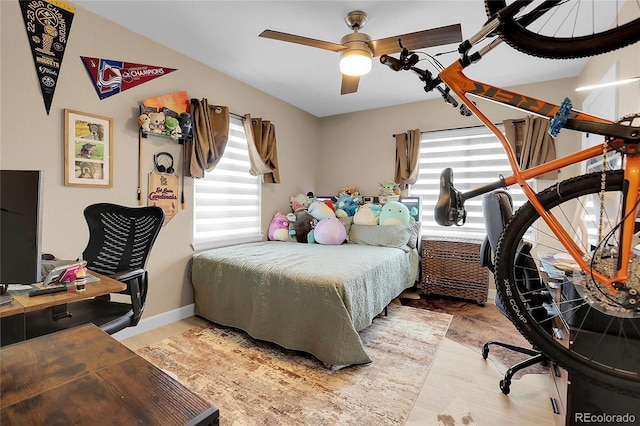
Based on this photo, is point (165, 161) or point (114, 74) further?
point (165, 161)

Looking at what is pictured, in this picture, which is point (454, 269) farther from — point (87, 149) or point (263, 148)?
point (87, 149)

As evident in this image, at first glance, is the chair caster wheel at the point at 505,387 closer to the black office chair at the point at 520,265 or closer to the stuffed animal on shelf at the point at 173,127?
the black office chair at the point at 520,265

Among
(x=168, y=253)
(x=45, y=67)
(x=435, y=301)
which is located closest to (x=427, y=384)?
(x=435, y=301)

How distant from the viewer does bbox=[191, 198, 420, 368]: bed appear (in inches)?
77.9

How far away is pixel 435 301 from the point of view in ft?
11.3

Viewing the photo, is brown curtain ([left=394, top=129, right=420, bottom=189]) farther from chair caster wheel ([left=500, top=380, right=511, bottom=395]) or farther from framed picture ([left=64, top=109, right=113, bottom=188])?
framed picture ([left=64, top=109, right=113, bottom=188])

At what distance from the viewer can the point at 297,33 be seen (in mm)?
2439

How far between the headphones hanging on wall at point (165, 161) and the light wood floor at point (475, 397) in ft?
8.89

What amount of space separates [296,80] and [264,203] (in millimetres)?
1563

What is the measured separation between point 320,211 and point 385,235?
35.8 inches

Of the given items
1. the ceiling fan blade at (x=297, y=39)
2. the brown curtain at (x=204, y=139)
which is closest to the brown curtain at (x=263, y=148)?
the brown curtain at (x=204, y=139)

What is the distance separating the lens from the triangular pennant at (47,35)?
1945mm


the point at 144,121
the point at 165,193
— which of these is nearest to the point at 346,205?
the point at 165,193

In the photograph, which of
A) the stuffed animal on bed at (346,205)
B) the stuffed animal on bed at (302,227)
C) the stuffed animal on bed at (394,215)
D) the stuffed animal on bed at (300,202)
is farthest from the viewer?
the stuffed animal on bed at (300,202)
